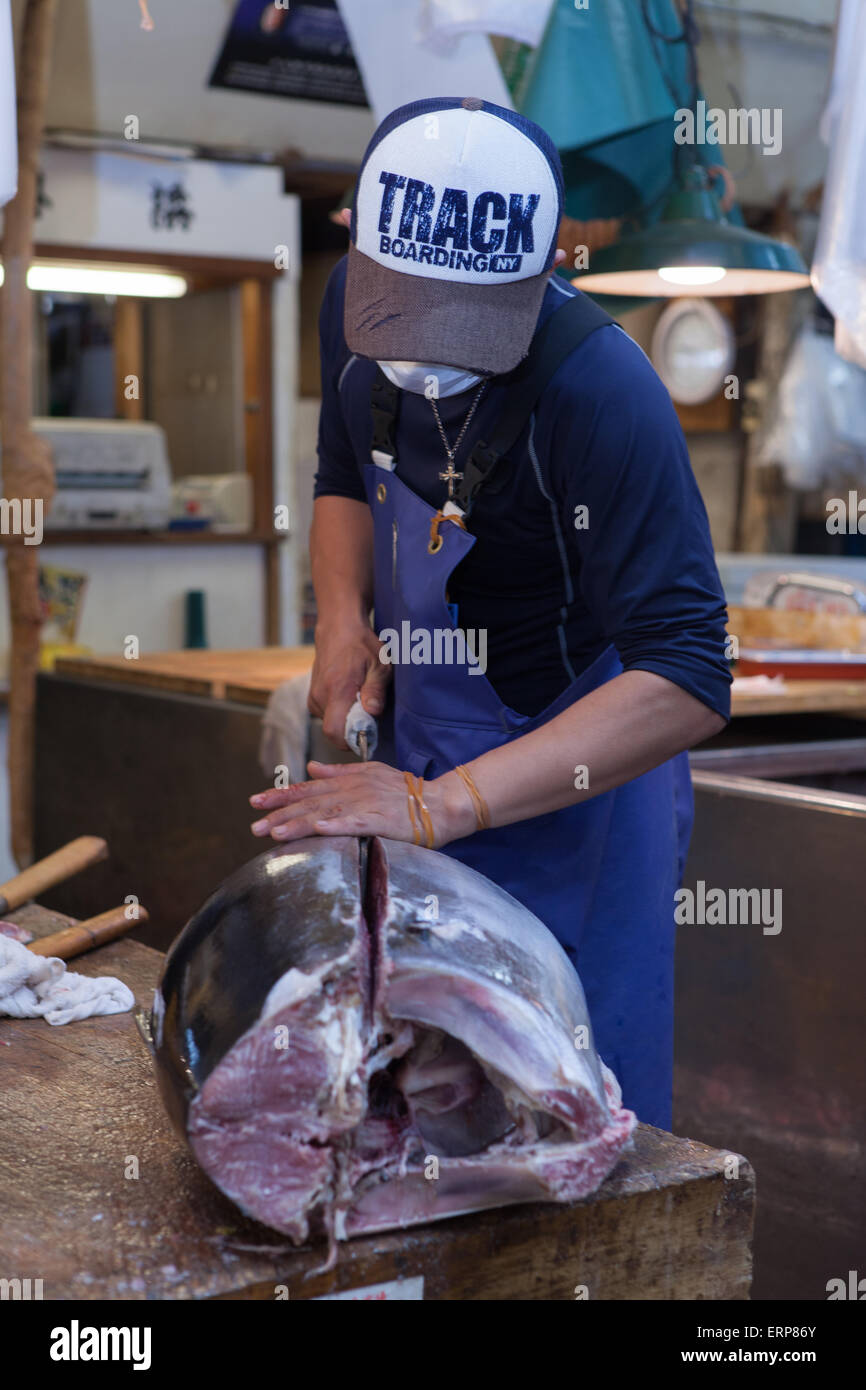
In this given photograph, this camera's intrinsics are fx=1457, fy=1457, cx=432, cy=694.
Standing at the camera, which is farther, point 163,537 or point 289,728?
point 163,537

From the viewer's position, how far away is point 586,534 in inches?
66.2

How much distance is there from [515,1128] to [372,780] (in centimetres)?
42

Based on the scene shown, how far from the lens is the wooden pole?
15.7 feet

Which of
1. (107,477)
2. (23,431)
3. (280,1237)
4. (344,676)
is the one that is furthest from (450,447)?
(107,477)

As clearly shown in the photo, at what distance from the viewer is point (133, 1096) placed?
4.76ft

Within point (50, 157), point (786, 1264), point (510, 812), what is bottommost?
point (786, 1264)

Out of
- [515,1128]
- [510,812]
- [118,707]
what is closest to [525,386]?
[510,812]

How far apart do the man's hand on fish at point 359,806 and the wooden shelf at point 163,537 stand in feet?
14.4

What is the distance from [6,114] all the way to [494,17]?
1968 mm

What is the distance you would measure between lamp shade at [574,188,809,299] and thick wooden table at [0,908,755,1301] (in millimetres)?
2243

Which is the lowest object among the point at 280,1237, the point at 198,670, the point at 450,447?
the point at 280,1237

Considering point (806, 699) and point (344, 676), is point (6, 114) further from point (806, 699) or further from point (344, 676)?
point (806, 699)

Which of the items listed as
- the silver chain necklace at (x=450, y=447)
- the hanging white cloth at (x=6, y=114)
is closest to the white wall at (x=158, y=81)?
the hanging white cloth at (x=6, y=114)
